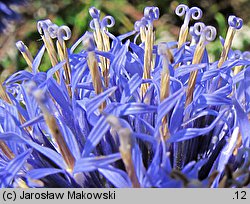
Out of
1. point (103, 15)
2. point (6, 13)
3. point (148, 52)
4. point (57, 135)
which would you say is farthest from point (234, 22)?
point (103, 15)

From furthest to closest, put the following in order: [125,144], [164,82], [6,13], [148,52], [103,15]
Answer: [103,15] → [6,13] → [148,52] → [164,82] → [125,144]

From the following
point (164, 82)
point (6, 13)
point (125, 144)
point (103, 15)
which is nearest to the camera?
point (125, 144)

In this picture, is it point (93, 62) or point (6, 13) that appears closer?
point (93, 62)

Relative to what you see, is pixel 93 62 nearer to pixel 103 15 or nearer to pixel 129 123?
pixel 129 123

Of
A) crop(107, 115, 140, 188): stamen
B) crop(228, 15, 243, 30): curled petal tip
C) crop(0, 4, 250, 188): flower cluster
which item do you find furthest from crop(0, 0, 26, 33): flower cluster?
crop(107, 115, 140, 188): stamen

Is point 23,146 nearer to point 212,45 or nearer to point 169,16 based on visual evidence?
point 212,45
